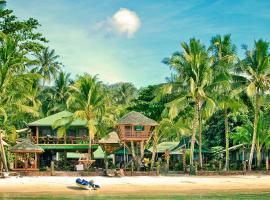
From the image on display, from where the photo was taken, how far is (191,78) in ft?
132

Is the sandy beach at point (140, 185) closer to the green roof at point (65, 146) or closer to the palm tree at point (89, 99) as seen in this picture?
the palm tree at point (89, 99)

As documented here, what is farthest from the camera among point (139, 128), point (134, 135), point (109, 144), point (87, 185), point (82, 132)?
point (82, 132)

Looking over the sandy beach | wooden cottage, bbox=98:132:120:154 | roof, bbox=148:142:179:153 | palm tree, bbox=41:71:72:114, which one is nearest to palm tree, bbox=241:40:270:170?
the sandy beach

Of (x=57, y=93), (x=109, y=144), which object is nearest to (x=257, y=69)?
(x=109, y=144)

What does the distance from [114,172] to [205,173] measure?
7.79 meters

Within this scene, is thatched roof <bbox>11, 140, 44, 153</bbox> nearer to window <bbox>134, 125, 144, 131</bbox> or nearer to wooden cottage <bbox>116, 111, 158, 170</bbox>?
wooden cottage <bbox>116, 111, 158, 170</bbox>

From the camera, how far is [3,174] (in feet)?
121

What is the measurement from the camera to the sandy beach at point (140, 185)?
30672 millimetres

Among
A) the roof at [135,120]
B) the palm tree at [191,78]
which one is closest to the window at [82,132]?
the roof at [135,120]

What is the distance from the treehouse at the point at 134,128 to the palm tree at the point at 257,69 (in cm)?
906

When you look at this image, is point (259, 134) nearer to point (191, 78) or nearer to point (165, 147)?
point (191, 78)

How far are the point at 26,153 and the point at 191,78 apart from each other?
620 inches

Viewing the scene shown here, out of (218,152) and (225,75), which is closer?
(225,75)

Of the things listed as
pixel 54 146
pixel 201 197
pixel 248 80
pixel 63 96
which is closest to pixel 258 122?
pixel 248 80
